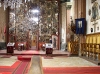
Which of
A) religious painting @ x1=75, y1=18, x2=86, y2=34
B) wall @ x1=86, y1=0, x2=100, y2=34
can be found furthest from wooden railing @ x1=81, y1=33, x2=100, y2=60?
religious painting @ x1=75, y1=18, x2=86, y2=34

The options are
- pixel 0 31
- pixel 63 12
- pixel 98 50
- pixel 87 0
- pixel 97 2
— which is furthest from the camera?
pixel 63 12

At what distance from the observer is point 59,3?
20.5m

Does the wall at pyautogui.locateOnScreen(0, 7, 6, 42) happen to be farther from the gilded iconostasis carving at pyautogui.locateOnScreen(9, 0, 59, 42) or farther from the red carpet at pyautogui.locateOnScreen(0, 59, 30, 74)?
the red carpet at pyautogui.locateOnScreen(0, 59, 30, 74)

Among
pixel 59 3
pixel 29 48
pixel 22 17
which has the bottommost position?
pixel 29 48

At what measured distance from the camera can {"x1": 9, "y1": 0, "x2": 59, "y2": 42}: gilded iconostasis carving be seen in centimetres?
2012

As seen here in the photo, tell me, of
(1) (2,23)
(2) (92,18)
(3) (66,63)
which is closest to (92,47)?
(3) (66,63)

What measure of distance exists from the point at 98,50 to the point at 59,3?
11374mm

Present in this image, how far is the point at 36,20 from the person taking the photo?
20.2 metres

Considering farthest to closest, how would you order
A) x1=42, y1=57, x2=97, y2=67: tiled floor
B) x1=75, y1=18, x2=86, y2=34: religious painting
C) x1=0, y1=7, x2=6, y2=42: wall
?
x1=0, y1=7, x2=6, y2=42: wall < x1=75, y1=18, x2=86, y2=34: religious painting < x1=42, y1=57, x2=97, y2=67: tiled floor

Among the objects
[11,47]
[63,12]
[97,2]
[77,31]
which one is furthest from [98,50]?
[63,12]

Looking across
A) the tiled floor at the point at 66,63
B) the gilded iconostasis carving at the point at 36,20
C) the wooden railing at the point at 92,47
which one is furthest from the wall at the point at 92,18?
the gilded iconostasis carving at the point at 36,20

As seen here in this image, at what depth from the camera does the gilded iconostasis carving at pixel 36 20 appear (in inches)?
792

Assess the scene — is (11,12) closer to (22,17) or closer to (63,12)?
(22,17)

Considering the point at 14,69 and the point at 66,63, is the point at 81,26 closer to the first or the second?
the point at 66,63
